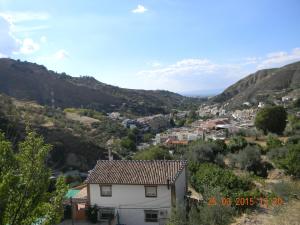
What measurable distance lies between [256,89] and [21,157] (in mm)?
159542

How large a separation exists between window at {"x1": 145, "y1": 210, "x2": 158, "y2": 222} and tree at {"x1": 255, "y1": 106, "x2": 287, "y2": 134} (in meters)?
35.9

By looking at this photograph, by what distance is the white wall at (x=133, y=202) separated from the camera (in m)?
23.1

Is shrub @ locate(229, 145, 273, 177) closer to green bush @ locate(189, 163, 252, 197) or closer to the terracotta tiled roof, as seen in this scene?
green bush @ locate(189, 163, 252, 197)

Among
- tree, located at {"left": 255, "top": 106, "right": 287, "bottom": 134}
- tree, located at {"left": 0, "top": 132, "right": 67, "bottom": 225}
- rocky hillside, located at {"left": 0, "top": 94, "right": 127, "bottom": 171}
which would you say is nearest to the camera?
tree, located at {"left": 0, "top": 132, "right": 67, "bottom": 225}

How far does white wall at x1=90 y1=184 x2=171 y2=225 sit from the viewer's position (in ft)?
75.7

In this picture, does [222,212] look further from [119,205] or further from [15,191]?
[15,191]

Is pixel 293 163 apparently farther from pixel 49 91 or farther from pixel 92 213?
pixel 49 91

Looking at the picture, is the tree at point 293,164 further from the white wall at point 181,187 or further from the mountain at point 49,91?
the mountain at point 49,91

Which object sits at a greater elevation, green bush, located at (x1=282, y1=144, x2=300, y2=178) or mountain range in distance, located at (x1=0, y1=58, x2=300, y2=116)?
mountain range in distance, located at (x1=0, y1=58, x2=300, y2=116)

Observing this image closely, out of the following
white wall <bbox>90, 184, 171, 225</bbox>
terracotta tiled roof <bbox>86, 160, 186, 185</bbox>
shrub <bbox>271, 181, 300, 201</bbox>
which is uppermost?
terracotta tiled roof <bbox>86, 160, 186, 185</bbox>

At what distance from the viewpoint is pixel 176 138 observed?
74062 millimetres

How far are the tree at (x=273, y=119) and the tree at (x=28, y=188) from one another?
161ft
